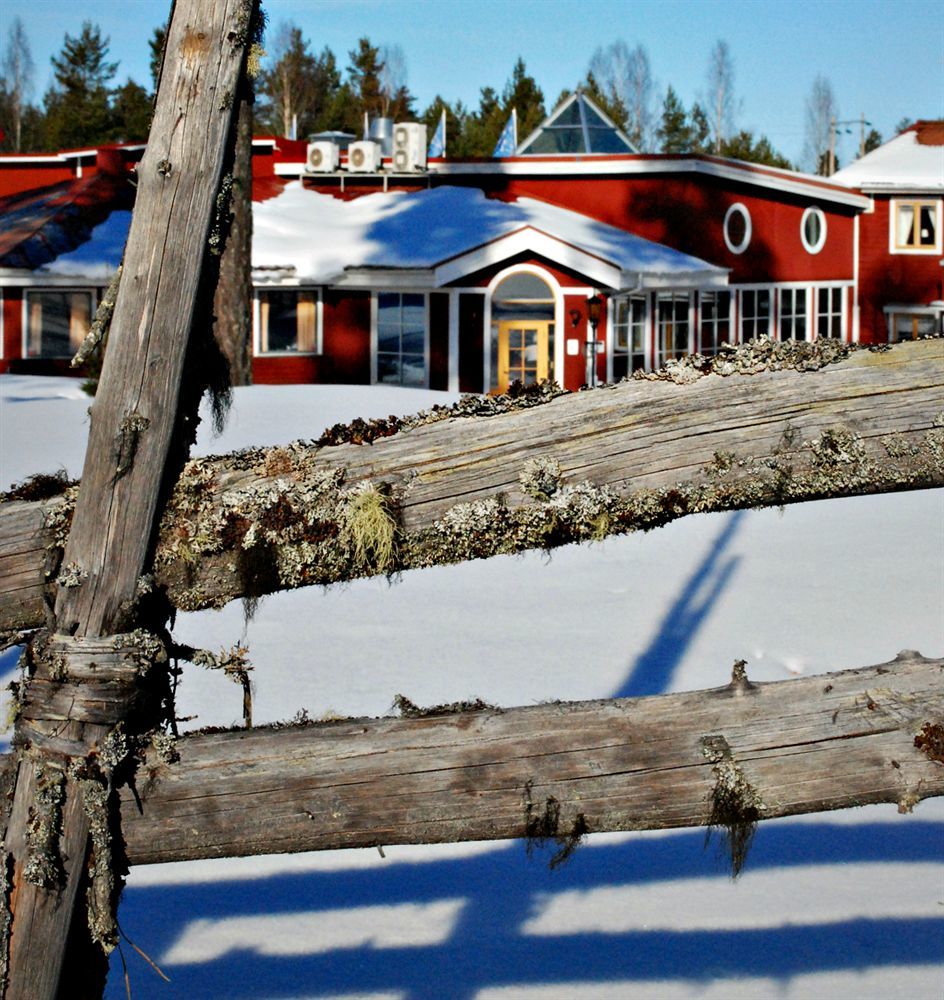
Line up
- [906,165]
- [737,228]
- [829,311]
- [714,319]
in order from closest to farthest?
1. [714,319]
2. [737,228]
3. [829,311]
4. [906,165]

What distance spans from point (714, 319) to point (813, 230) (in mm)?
5327

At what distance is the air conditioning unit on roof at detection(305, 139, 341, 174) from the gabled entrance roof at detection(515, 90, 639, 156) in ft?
14.3

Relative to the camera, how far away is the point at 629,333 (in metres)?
27.1

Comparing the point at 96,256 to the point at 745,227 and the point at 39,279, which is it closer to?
the point at 39,279

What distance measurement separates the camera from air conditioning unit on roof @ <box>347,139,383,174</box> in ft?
98.2

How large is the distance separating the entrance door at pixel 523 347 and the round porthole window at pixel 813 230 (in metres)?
9.63

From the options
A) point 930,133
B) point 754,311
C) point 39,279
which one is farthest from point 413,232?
point 930,133

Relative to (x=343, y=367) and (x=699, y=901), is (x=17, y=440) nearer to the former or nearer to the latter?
(x=699, y=901)

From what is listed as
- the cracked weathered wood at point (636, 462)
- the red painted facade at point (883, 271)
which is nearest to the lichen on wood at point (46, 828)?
the cracked weathered wood at point (636, 462)

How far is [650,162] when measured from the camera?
2855cm

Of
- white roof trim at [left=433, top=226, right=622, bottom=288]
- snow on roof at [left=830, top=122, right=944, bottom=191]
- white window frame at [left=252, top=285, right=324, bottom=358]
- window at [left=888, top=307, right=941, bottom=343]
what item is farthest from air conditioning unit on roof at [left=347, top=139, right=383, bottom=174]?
window at [left=888, top=307, right=941, bottom=343]

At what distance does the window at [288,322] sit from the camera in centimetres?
2683

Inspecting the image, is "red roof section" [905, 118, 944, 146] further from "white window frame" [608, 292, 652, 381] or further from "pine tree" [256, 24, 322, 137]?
"pine tree" [256, 24, 322, 137]

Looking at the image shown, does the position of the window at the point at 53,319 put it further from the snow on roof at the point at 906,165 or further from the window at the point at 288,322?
the snow on roof at the point at 906,165
